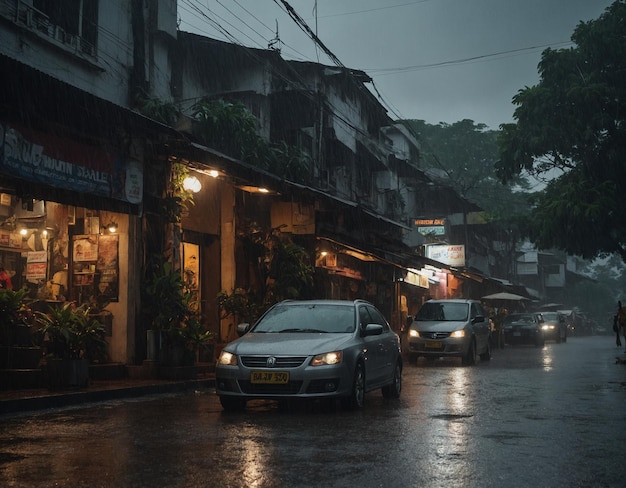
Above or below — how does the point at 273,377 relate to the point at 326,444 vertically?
above

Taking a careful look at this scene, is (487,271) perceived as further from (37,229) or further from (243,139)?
(37,229)

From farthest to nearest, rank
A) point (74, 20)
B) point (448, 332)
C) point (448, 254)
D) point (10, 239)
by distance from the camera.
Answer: point (448, 254)
point (448, 332)
point (10, 239)
point (74, 20)

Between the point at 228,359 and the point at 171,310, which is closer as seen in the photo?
the point at 228,359

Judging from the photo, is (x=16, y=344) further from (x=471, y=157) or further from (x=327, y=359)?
(x=471, y=157)

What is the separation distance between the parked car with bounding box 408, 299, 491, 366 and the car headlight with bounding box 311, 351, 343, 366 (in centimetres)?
A: 1257

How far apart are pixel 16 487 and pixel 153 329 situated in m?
10.0

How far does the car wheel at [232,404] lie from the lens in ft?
34.4

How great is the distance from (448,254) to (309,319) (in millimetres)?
36478

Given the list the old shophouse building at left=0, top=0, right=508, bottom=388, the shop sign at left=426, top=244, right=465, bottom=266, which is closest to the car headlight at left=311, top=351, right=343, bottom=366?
the old shophouse building at left=0, top=0, right=508, bottom=388

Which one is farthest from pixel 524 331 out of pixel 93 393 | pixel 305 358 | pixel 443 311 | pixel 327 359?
pixel 305 358

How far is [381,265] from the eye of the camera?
34.2 metres

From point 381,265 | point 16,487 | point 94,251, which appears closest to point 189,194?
point 94,251

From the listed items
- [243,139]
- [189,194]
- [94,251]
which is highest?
[243,139]

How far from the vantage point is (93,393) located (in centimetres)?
1214
